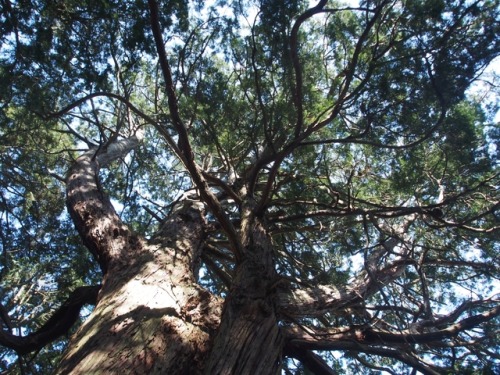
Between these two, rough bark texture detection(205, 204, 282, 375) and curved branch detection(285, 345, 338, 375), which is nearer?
rough bark texture detection(205, 204, 282, 375)

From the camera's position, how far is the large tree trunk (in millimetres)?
2299

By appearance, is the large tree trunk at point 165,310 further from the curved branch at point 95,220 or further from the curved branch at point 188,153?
the curved branch at point 188,153

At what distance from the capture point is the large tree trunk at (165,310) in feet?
7.54

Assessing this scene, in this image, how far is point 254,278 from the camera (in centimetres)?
304

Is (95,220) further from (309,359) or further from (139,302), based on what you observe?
(309,359)

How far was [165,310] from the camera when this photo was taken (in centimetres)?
269

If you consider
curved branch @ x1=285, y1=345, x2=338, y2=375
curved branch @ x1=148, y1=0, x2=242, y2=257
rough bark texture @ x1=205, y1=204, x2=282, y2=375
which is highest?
curved branch @ x1=148, y1=0, x2=242, y2=257

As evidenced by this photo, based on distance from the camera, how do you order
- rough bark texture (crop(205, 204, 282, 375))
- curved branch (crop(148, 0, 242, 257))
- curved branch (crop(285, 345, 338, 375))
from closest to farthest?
1. rough bark texture (crop(205, 204, 282, 375))
2. curved branch (crop(148, 0, 242, 257))
3. curved branch (crop(285, 345, 338, 375))

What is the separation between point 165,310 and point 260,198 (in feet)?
7.14

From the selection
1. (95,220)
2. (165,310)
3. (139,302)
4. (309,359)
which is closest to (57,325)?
(95,220)

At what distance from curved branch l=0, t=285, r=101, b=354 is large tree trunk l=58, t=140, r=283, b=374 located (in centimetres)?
32

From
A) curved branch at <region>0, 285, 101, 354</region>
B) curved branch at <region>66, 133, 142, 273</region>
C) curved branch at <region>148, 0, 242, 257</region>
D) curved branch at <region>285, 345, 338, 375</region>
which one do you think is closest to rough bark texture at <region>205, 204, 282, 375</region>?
curved branch at <region>148, 0, 242, 257</region>

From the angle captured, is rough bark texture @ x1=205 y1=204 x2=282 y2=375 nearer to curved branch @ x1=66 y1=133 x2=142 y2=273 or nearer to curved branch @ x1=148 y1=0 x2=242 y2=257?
curved branch @ x1=148 y1=0 x2=242 y2=257

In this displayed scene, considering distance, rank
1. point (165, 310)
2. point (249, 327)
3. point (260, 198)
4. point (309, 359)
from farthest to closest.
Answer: point (260, 198) → point (309, 359) → point (165, 310) → point (249, 327)
